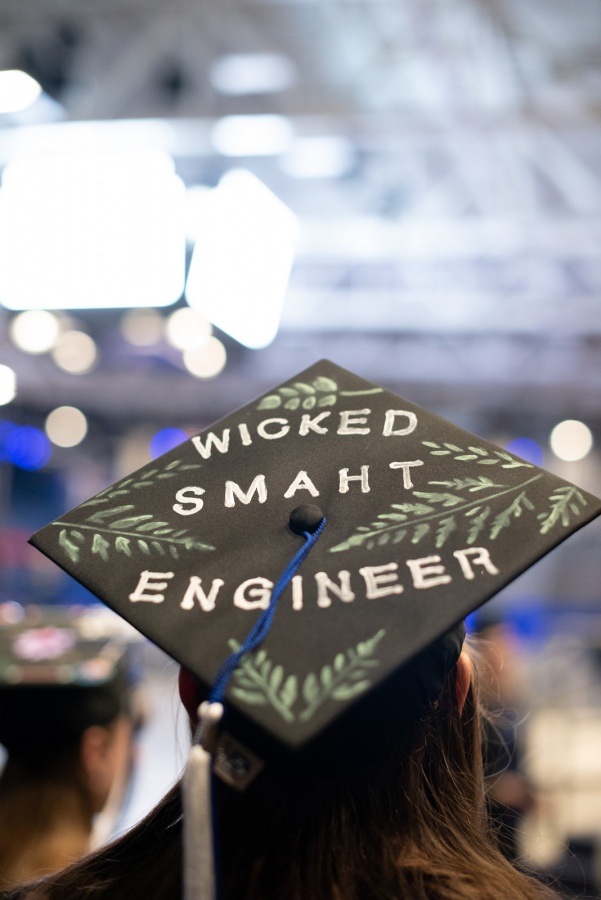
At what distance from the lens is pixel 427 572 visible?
97 cm

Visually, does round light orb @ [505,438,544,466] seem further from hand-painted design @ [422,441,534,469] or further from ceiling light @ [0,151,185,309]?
hand-painted design @ [422,441,534,469]

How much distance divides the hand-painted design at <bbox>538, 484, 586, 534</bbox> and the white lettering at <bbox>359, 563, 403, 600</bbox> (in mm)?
204

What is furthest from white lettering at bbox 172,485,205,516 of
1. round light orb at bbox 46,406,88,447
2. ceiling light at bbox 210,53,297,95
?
round light orb at bbox 46,406,88,447

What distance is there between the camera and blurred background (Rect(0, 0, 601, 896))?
→ 4590 millimetres

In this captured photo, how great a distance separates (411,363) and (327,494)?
40.4 ft

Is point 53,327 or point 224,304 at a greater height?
point 224,304

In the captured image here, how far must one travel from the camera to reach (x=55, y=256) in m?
4.67

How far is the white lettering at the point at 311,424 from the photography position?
3.99ft

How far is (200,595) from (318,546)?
0.53 ft

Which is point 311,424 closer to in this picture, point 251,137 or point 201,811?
point 201,811

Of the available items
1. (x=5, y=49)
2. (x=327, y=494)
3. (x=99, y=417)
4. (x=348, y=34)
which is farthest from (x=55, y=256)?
(x=99, y=417)

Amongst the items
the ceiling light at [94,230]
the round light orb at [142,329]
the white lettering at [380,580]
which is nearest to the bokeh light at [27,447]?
the round light orb at [142,329]

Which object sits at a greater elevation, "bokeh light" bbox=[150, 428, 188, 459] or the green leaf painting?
the green leaf painting

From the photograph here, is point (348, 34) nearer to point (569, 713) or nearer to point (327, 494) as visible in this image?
point (569, 713)
